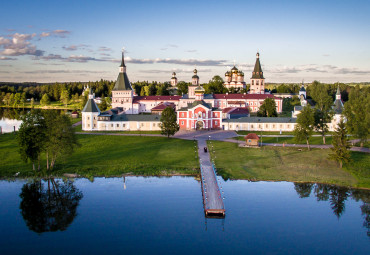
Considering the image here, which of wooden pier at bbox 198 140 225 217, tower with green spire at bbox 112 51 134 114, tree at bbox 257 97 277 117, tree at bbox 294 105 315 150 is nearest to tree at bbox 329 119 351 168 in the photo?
tree at bbox 294 105 315 150

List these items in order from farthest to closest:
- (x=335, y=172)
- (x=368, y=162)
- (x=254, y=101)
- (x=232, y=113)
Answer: (x=254, y=101)
(x=232, y=113)
(x=368, y=162)
(x=335, y=172)

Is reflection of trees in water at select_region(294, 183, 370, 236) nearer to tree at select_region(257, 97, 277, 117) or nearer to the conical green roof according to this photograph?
tree at select_region(257, 97, 277, 117)

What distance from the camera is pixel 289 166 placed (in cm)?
3033

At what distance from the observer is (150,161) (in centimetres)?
3197

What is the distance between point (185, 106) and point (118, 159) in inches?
1498

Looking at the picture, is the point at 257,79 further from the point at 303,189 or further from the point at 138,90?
the point at 303,189

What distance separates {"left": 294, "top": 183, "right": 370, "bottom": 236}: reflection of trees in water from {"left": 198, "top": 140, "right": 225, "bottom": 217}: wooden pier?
19.3 ft

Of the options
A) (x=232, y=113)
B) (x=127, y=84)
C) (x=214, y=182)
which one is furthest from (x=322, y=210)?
(x=127, y=84)

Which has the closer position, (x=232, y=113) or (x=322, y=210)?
(x=322, y=210)

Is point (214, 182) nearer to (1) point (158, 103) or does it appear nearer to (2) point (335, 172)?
(2) point (335, 172)

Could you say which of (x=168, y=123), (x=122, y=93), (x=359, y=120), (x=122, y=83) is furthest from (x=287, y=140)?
(x=122, y=83)

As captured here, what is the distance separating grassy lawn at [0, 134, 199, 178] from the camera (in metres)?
28.8

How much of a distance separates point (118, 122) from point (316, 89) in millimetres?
60830

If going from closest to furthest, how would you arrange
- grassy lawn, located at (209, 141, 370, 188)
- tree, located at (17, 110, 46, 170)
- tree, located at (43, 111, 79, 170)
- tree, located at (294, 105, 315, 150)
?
grassy lawn, located at (209, 141, 370, 188)
tree, located at (17, 110, 46, 170)
tree, located at (43, 111, 79, 170)
tree, located at (294, 105, 315, 150)
